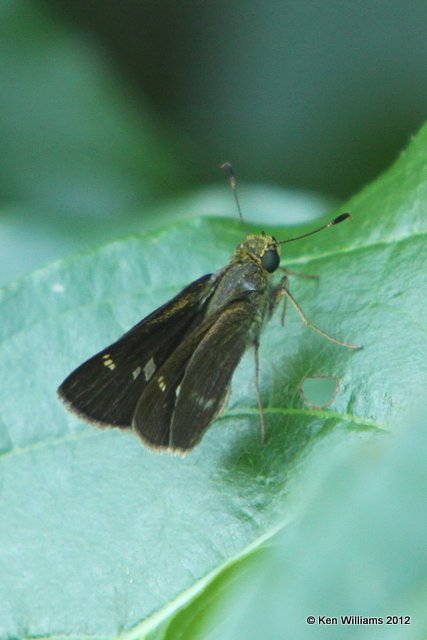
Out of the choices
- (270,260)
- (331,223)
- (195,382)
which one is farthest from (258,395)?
(331,223)

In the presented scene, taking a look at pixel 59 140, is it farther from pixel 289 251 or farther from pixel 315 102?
pixel 289 251

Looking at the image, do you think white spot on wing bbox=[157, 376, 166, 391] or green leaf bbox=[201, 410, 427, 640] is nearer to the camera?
green leaf bbox=[201, 410, 427, 640]

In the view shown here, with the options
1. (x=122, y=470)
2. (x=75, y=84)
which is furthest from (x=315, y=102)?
(x=122, y=470)

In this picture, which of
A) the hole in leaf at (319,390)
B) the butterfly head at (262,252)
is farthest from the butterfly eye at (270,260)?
the hole in leaf at (319,390)

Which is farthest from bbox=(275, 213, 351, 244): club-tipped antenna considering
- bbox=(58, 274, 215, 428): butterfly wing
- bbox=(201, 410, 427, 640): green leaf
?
bbox=(201, 410, 427, 640): green leaf

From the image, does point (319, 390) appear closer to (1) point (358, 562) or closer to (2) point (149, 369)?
(2) point (149, 369)

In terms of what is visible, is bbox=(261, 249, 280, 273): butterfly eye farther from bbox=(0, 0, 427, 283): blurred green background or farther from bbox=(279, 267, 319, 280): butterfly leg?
bbox=(0, 0, 427, 283): blurred green background
